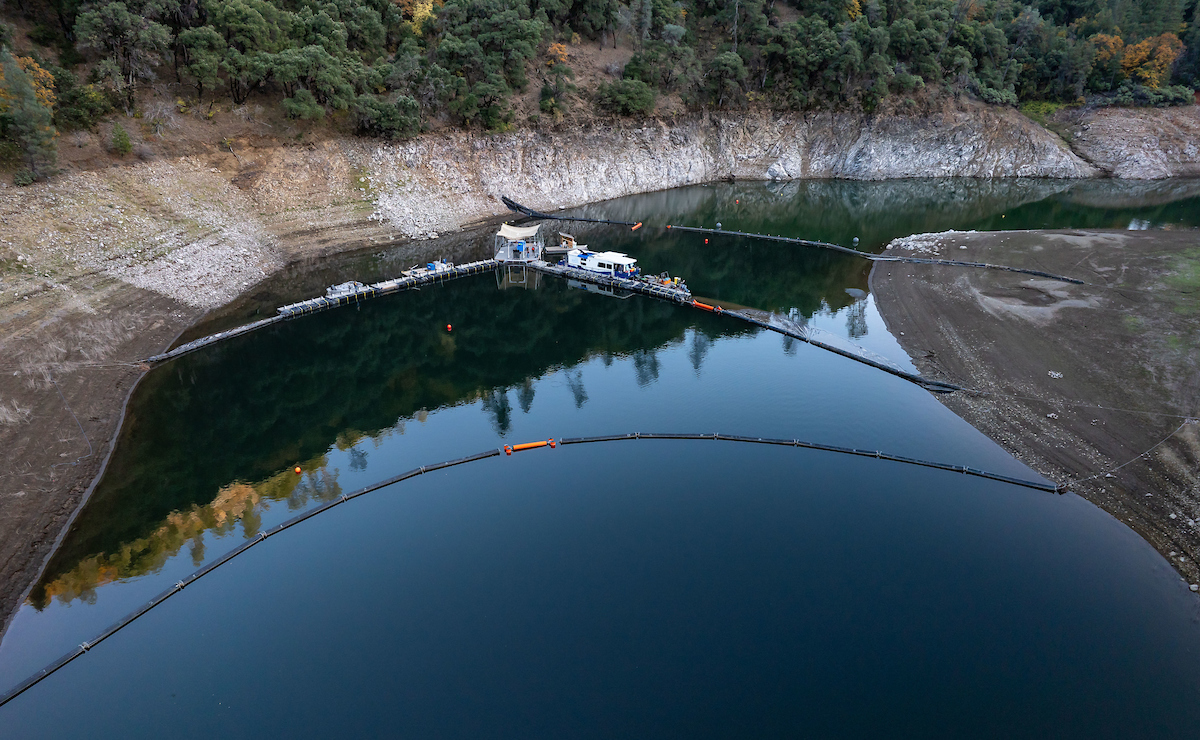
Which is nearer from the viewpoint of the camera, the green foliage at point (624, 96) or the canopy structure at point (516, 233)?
the canopy structure at point (516, 233)

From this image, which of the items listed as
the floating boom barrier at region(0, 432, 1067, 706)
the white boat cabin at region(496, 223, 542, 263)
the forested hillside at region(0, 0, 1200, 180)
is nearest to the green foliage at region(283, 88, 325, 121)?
the forested hillside at region(0, 0, 1200, 180)

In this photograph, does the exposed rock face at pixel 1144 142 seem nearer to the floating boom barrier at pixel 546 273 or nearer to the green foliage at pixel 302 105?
the floating boom barrier at pixel 546 273

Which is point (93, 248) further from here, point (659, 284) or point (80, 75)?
point (659, 284)

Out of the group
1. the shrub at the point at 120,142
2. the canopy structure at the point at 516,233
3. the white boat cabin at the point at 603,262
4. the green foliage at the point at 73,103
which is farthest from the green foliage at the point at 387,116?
the white boat cabin at the point at 603,262

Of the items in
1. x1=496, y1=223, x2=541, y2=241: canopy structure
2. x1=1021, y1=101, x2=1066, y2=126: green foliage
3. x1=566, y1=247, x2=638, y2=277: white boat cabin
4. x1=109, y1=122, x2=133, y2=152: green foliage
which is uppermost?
x1=1021, y1=101, x2=1066, y2=126: green foliage

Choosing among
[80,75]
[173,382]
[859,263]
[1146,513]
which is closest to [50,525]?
[173,382]

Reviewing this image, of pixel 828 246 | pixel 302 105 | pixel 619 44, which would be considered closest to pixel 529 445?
pixel 828 246

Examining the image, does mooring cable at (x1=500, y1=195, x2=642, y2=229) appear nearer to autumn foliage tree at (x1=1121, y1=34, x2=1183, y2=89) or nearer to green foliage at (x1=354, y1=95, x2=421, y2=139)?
green foliage at (x1=354, y1=95, x2=421, y2=139)
